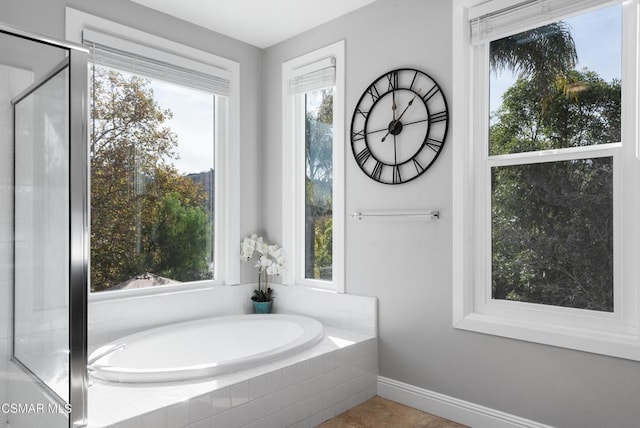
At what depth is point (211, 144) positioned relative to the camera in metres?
3.32

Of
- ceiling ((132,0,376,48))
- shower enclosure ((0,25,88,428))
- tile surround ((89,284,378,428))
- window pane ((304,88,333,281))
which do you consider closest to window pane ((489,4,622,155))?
ceiling ((132,0,376,48))

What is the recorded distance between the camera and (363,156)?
2.89m

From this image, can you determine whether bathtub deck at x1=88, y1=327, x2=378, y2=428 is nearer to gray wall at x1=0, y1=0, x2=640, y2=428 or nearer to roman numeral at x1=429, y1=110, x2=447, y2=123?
gray wall at x1=0, y1=0, x2=640, y2=428

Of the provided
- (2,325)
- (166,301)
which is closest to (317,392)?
(166,301)

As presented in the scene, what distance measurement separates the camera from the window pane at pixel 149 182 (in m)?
2.72

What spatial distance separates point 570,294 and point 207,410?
1.79 m

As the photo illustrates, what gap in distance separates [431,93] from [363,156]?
23.5 inches

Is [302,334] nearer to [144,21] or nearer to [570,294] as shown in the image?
[570,294]

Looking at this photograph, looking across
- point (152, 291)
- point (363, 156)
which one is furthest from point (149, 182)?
point (363, 156)

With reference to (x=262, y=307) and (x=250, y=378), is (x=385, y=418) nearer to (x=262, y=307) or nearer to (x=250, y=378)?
(x=250, y=378)

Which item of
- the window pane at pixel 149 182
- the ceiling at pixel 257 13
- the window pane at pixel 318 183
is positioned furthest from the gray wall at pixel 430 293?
the window pane at pixel 149 182

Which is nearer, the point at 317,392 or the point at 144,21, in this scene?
the point at 317,392

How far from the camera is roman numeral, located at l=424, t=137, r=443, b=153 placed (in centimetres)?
252

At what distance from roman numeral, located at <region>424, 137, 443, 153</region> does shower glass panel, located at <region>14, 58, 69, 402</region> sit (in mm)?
1849
